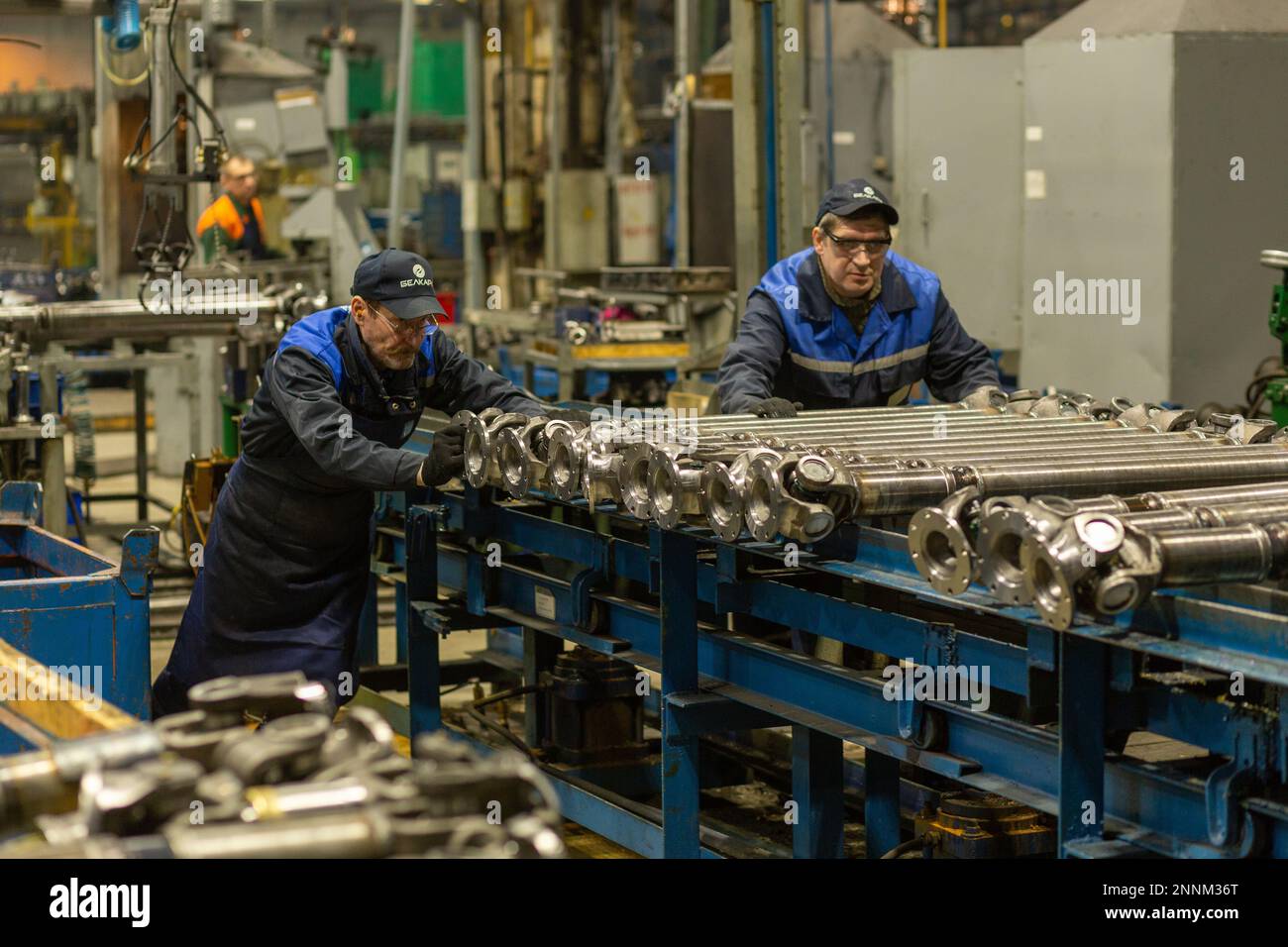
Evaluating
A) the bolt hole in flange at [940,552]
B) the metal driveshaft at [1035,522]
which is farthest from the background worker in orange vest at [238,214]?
the metal driveshaft at [1035,522]

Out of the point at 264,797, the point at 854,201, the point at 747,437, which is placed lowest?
the point at 264,797

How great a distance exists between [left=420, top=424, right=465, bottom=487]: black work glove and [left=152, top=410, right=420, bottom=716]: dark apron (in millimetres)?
362

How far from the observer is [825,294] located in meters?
4.53

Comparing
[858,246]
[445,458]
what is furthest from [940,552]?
[858,246]

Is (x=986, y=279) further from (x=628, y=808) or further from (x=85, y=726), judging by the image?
(x=85, y=726)

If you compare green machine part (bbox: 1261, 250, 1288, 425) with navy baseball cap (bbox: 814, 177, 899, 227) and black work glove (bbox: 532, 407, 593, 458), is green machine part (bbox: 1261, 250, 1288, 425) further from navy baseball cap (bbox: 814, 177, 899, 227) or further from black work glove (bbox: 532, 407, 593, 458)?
black work glove (bbox: 532, 407, 593, 458)

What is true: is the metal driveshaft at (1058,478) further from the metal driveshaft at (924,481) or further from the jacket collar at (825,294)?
the jacket collar at (825,294)

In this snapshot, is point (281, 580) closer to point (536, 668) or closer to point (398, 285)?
point (398, 285)

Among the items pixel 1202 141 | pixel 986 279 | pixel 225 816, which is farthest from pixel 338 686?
pixel 986 279

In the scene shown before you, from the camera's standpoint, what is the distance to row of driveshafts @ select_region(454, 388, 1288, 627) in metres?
2.54

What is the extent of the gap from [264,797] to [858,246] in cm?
287

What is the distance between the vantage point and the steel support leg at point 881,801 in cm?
391

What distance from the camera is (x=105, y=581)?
3.67 m

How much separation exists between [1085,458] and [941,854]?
86 cm
